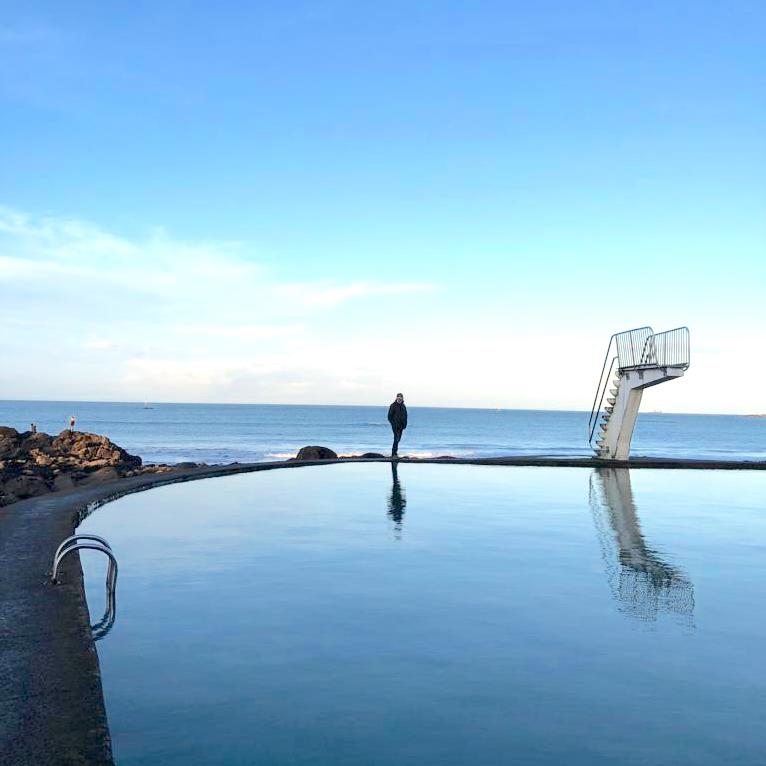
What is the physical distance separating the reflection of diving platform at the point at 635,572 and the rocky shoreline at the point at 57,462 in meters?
11.6

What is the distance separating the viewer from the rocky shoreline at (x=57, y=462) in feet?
63.0

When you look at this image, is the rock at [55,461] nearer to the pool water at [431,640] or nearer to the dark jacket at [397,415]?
the pool water at [431,640]

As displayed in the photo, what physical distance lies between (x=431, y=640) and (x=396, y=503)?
9.16 meters

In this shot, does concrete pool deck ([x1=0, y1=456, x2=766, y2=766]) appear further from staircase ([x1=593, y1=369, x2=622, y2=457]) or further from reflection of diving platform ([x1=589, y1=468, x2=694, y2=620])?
staircase ([x1=593, y1=369, x2=622, y2=457])

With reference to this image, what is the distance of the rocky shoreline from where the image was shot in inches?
756

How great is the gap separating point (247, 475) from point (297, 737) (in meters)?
17.5

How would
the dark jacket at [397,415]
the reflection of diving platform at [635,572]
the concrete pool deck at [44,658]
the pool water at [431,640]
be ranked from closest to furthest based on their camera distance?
the concrete pool deck at [44,658], the pool water at [431,640], the reflection of diving platform at [635,572], the dark jacket at [397,415]

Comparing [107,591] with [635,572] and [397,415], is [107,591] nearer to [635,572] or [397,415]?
[635,572]

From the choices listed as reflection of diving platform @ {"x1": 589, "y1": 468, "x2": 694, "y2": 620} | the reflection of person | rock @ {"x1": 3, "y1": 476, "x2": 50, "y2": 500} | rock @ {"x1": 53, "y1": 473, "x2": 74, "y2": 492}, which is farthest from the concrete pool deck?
rock @ {"x1": 53, "y1": 473, "x2": 74, "y2": 492}

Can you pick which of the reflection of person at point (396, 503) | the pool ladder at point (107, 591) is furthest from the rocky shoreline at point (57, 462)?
the pool ladder at point (107, 591)

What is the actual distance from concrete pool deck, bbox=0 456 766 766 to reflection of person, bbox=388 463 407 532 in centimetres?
480

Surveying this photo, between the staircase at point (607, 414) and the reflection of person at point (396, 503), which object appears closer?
the reflection of person at point (396, 503)

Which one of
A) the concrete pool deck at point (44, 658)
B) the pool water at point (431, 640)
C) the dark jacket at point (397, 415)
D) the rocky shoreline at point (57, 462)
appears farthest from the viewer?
the dark jacket at point (397, 415)

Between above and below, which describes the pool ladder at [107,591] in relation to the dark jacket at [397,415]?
below
